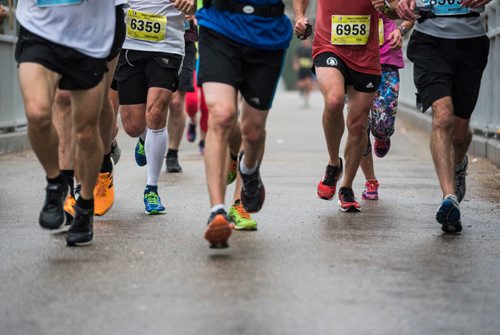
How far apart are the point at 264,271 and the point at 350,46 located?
263 centimetres

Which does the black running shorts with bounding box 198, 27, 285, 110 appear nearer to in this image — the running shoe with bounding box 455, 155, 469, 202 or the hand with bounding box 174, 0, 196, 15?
the hand with bounding box 174, 0, 196, 15

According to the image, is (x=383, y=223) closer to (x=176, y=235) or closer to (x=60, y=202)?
(x=176, y=235)

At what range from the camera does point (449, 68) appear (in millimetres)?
7617

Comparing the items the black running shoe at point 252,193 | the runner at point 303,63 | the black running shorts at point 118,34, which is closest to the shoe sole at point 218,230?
the black running shoe at point 252,193

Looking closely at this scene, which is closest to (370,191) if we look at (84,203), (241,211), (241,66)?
(241,211)

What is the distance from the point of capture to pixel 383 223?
789 cm

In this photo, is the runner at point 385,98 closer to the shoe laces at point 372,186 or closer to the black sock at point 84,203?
the shoe laces at point 372,186

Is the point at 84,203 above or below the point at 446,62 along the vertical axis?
below

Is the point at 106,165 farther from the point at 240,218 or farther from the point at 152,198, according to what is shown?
the point at 240,218

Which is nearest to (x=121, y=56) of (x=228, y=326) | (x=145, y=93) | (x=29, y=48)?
(x=145, y=93)

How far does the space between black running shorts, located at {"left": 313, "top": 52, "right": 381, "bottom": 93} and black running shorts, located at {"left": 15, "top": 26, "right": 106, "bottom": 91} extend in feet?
6.52

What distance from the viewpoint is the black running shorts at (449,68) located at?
24.8 feet

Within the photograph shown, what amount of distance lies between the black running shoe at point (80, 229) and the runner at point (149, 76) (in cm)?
158

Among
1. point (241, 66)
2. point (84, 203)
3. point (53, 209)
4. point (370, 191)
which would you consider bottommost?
point (370, 191)
